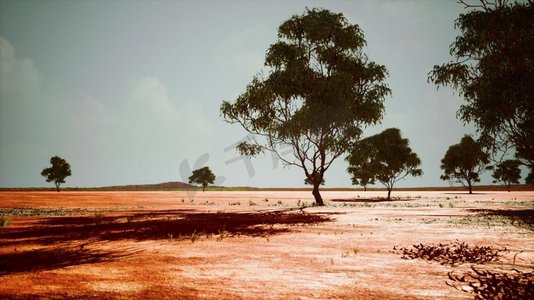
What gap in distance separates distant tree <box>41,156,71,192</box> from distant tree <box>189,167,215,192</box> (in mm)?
52538

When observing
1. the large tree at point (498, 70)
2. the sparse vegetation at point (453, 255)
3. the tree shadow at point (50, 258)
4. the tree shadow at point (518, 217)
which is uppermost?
the large tree at point (498, 70)

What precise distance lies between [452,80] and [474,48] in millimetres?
2945

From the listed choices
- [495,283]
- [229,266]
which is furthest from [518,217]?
[229,266]

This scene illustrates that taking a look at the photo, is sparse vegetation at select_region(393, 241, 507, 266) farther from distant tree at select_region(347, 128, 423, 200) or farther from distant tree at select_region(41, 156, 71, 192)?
distant tree at select_region(41, 156, 71, 192)

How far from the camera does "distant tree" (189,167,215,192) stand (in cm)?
15325

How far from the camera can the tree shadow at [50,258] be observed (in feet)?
28.8

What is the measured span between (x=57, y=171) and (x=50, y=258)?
12490 centimetres

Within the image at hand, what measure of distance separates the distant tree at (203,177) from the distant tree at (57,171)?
52538mm

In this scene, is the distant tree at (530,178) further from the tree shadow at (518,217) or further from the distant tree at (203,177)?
the distant tree at (203,177)

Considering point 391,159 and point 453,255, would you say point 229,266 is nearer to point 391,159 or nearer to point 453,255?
point 453,255

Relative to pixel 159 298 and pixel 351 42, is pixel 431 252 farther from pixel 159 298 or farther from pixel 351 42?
pixel 351 42

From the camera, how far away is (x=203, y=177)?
502ft

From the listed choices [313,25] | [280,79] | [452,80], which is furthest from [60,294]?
[313,25]

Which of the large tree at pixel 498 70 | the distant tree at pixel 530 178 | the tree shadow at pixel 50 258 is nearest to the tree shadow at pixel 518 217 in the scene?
the large tree at pixel 498 70
